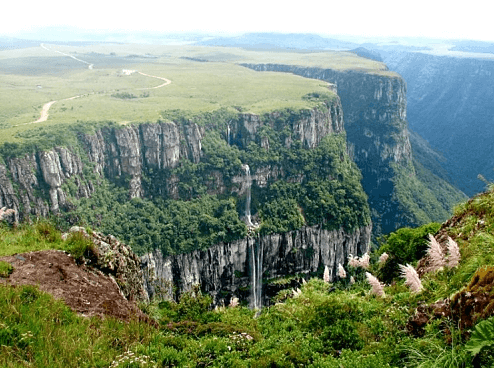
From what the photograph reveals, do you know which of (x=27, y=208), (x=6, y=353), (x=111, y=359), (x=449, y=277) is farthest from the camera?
(x=27, y=208)

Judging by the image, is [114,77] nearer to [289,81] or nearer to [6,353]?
[289,81]

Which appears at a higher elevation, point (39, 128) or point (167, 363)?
point (167, 363)

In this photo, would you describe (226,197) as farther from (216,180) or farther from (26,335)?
(26,335)

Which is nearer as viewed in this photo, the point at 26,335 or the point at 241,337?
the point at 26,335

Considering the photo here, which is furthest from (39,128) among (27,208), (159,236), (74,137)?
(159,236)

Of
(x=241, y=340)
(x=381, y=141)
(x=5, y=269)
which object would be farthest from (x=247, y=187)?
(x=381, y=141)

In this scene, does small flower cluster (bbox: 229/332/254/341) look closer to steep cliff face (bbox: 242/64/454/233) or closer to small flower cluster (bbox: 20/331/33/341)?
small flower cluster (bbox: 20/331/33/341)

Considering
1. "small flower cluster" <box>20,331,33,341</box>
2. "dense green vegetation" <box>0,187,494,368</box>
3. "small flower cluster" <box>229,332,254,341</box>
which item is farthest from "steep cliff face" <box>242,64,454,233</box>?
"small flower cluster" <box>20,331,33,341</box>
